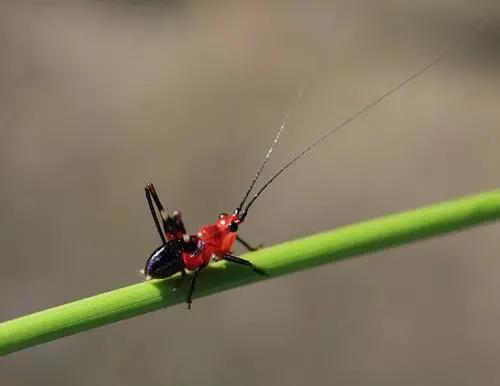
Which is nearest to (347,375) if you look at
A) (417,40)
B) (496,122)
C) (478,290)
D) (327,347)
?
(327,347)

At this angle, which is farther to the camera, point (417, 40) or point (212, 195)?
point (417, 40)

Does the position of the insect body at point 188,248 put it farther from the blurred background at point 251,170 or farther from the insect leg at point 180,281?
the blurred background at point 251,170

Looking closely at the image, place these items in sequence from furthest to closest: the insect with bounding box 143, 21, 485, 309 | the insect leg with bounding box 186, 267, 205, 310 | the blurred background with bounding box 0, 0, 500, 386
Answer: the blurred background with bounding box 0, 0, 500, 386 → the insect with bounding box 143, 21, 485, 309 → the insect leg with bounding box 186, 267, 205, 310

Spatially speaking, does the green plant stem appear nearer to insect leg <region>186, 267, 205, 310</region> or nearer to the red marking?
insect leg <region>186, 267, 205, 310</region>

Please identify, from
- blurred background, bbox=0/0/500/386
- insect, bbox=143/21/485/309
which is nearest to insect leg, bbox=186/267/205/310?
insect, bbox=143/21/485/309

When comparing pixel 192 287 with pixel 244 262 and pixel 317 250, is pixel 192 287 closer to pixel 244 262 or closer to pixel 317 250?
pixel 244 262

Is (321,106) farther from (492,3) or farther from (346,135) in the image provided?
(492,3)

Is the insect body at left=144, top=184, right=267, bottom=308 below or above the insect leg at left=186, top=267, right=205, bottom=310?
above
